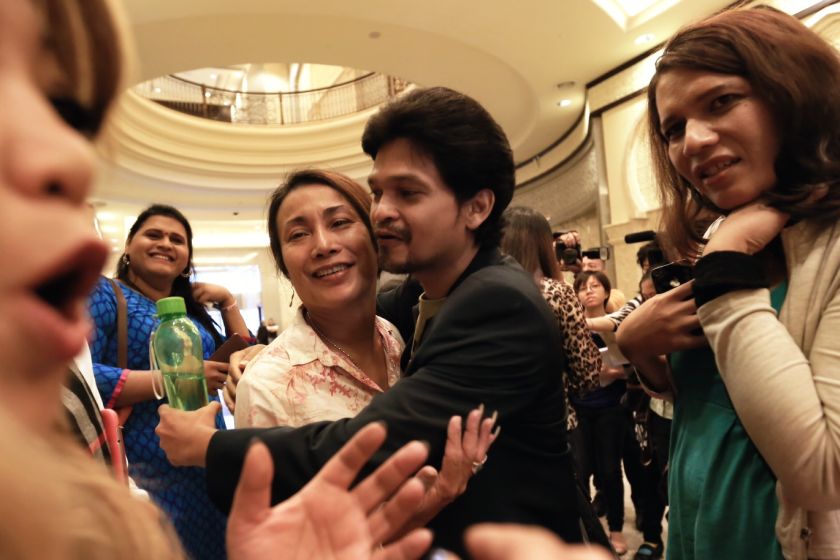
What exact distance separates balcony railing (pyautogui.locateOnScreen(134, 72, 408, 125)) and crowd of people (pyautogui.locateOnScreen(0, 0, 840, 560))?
32.0ft

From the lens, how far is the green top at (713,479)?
2.80ft

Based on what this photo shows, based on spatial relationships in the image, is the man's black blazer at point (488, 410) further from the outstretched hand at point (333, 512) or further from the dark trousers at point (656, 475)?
the dark trousers at point (656, 475)

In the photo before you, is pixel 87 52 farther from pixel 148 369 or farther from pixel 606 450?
pixel 606 450

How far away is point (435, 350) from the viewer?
950 millimetres

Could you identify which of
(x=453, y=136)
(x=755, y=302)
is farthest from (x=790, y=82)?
(x=453, y=136)

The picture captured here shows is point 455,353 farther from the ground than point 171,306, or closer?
closer

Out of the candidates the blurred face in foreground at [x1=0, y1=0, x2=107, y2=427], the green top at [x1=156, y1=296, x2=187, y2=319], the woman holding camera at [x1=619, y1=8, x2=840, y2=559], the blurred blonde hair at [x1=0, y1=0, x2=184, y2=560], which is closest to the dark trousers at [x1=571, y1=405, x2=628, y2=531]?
the woman holding camera at [x1=619, y1=8, x2=840, y2=559]

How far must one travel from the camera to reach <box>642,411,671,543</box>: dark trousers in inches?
105

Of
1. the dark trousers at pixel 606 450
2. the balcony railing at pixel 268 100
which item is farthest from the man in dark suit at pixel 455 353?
the balcony railing at pixel 268 100

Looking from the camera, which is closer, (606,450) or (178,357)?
(178,357)

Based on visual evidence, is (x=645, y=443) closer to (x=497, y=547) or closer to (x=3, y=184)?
(x=497, y=547)

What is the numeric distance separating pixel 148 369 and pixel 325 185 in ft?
3.56

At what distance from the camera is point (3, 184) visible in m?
0.27

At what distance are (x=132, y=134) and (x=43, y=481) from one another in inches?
342
